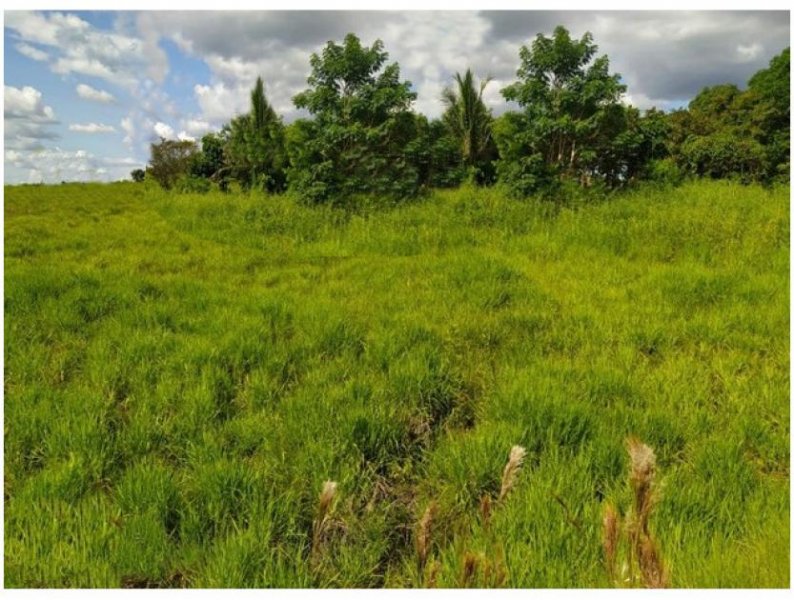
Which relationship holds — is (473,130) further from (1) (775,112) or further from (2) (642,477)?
(2) (642,477)

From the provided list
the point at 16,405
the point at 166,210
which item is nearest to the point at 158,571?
the point at 16,405

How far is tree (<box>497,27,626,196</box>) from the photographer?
13.1 meters

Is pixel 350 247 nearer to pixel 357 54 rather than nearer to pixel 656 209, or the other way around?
pixel 357 54

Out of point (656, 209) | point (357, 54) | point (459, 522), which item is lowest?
point (459, 522)

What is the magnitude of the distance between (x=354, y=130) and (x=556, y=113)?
5.18 meters

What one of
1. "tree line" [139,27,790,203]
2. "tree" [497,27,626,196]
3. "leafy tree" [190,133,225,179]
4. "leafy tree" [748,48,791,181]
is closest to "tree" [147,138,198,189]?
"leafy tree" [190,133,225,179]

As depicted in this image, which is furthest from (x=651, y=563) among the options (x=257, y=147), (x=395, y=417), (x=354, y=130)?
(x=257, y=147)

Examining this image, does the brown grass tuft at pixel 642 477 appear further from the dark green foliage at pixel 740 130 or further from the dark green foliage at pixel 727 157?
the dark green foliage at pixel 727 157

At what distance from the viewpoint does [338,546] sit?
2.67 metres

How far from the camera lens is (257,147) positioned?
2164 cm

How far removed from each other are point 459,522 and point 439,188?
13953 millimetres

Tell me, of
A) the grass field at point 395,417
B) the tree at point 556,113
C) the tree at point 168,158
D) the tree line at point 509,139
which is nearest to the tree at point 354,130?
the tree line at point 509,139

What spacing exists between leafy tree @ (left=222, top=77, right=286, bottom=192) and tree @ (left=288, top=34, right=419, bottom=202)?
596 cm

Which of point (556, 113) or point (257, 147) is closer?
point (556, 113)
